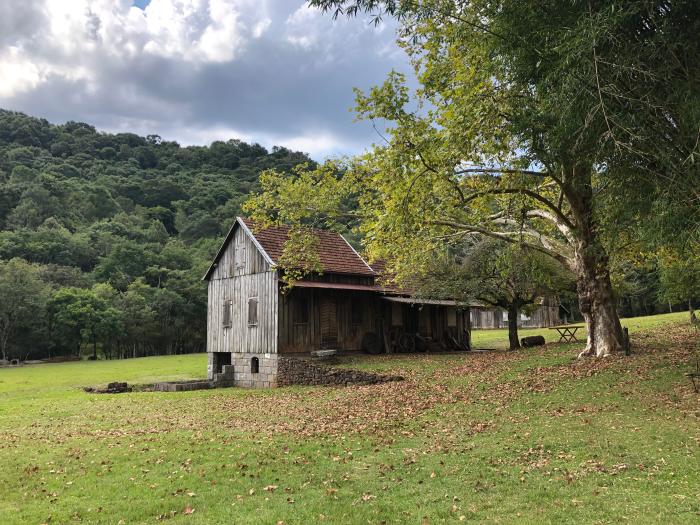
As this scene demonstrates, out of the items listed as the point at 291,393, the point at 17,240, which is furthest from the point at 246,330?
the point at 17,240

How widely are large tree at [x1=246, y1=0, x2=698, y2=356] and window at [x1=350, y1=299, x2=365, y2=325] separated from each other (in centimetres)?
728

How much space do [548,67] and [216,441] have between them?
28.9ft

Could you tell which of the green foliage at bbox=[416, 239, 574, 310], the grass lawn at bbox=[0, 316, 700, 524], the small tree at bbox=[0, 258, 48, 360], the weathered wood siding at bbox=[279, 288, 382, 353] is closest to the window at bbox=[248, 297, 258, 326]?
the weathered wood siding at bbox=[279, 288, 382, 353]

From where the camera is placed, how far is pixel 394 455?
8.91 metres

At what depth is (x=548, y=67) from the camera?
8.95m

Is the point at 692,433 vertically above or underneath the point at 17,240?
underneath

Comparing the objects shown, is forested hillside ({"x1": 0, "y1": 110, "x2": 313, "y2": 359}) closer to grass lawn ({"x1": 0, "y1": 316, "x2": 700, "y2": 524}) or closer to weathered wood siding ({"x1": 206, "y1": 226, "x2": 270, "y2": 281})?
weathered wood siding ({"x1": 206, "y1": 226, "x2": 270, "y2": 281})

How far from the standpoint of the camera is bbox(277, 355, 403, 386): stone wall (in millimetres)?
19875

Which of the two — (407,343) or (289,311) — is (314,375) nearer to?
(289,311)

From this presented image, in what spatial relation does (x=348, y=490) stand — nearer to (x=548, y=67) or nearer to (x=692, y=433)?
(x=692, y=433)

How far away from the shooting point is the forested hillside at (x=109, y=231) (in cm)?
5300

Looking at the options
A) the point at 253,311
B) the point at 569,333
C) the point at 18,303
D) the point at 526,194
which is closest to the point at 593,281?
the point at 526,194

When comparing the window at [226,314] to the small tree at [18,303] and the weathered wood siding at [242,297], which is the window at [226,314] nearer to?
the weathered wood siding at [242,297]

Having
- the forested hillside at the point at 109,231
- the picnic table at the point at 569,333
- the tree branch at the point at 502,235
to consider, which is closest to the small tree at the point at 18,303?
the forested hillside at the point at 109,231
